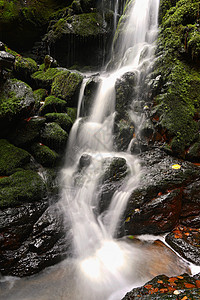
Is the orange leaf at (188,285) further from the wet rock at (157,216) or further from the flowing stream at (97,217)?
the wet rock at (157,216)

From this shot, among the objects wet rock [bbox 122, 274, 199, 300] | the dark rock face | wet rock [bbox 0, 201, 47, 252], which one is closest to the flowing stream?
the dark rock face

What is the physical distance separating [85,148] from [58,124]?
129 cm

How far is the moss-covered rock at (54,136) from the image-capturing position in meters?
5.76

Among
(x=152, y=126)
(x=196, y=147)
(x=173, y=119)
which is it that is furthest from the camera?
(x=152, y=126)

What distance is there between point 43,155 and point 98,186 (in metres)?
2.00

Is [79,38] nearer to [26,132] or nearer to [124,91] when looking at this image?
[124,91]

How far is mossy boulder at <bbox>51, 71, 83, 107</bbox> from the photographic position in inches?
284

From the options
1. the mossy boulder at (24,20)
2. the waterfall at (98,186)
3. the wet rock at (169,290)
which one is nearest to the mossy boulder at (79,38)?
the mossy boulder at (24,20)

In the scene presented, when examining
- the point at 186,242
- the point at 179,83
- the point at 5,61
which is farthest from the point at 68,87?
the point at 186,242

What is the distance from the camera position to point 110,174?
15.9 feet

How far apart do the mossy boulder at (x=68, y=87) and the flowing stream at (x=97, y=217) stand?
291 millimetres

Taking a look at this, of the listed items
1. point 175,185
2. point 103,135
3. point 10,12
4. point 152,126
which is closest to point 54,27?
point 10,12

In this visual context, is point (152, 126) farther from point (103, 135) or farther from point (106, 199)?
point (106, 199)

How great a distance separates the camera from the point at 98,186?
188 inches
